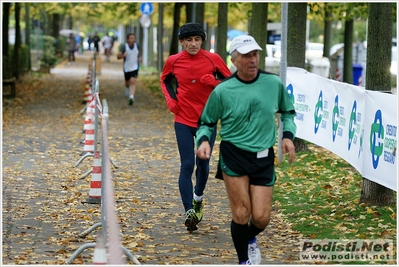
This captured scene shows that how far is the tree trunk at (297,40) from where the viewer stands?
14.9 m

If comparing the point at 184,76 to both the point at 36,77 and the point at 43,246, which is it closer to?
the point at 43,246

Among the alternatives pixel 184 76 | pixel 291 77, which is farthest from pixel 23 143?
pixel 184 76

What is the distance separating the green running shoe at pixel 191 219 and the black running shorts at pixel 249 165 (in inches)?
76.0

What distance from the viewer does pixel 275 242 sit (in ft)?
27.3

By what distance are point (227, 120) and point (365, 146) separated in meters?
3.22

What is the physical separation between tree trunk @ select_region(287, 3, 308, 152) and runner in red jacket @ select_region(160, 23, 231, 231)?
6.39 m

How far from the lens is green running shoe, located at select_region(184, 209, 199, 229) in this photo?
8602 millimetres

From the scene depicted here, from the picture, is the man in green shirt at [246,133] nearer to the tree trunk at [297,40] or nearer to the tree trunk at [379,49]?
the tree trunk at [379,49]

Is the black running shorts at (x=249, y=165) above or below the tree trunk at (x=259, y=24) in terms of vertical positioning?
below

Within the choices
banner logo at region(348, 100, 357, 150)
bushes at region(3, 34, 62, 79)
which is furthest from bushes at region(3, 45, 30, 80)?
banner logo at region(348, 100, 357, 150)

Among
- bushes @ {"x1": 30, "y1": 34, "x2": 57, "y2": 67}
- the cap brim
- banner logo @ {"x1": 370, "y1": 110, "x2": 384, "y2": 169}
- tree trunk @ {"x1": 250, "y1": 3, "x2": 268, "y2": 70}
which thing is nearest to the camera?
the cap brim

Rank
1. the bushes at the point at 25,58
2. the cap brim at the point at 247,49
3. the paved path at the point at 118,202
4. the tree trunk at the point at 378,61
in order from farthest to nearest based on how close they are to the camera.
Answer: the bushes at the point at 25,58 → the tree trunk at the point at 378,61 → the paved path at the point at 118,202 → the cap brim at the point at 247,49

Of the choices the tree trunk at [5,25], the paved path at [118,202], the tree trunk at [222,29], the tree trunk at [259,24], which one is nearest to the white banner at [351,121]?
the paved path at [118,202]

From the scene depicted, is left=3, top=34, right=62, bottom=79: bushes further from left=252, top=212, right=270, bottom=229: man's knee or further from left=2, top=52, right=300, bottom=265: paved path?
left=252, top=212, right=270, bottom=229: man's knee
